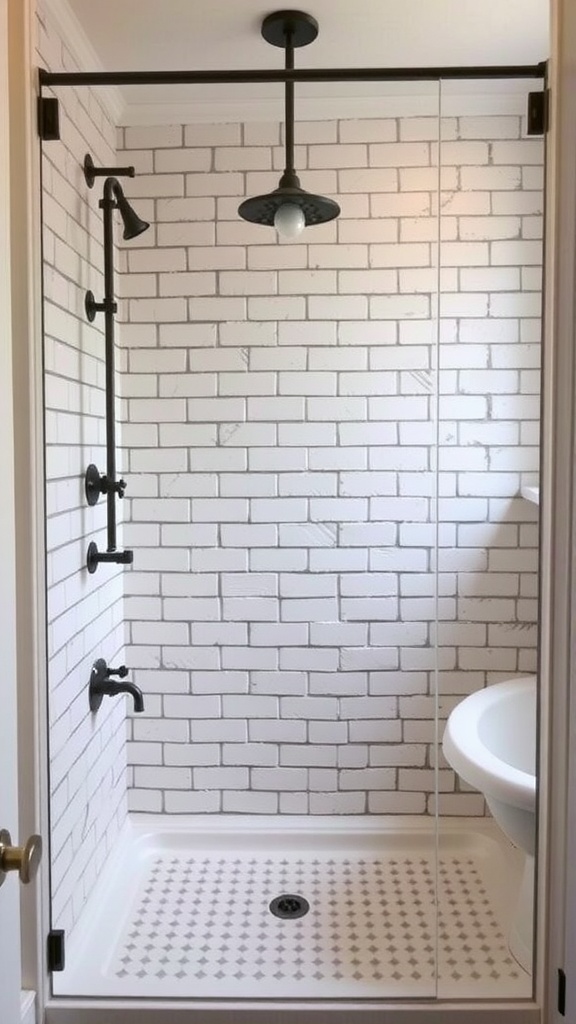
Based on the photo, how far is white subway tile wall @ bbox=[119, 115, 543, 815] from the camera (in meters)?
2.13

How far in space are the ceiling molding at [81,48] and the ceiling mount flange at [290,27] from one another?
1.45 feet

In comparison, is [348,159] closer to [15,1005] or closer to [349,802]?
[349,802]

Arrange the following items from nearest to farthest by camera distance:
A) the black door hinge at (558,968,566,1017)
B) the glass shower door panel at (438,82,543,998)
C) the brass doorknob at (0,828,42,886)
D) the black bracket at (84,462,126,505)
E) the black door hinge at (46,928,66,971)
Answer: the brass doorknob at (0,828,42,886), the black door hinge at (558,968,566,1017), the black door hinge at (46,928,66,971), the black bracket at (84,462,126,505), the glass shower door panel at (438,82,543,998)

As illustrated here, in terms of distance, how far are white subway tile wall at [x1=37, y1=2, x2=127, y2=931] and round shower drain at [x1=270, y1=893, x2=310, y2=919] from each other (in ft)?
1.56

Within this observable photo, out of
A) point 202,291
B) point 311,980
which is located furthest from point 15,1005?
point 202,291

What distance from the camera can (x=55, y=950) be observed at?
1.37m

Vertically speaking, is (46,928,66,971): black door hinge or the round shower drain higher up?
(46,928,66,971): black door hinge

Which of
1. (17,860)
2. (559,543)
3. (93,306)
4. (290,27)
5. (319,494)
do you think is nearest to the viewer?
(17,860)

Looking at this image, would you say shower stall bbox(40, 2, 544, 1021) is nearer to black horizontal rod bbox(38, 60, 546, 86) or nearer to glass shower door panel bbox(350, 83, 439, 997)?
glass shower door panel bbox(350, 83, 439, 997)

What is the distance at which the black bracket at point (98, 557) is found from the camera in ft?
5.92

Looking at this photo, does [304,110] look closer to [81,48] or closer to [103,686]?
[81,48]

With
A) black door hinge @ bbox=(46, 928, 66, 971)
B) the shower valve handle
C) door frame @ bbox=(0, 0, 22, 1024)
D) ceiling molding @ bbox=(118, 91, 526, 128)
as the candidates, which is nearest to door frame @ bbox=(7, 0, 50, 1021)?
black door hinge @ bbox=(46, 928, 66, 971)

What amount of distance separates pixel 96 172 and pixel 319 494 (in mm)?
1071

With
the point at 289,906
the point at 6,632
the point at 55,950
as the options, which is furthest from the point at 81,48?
the point at 289,906
